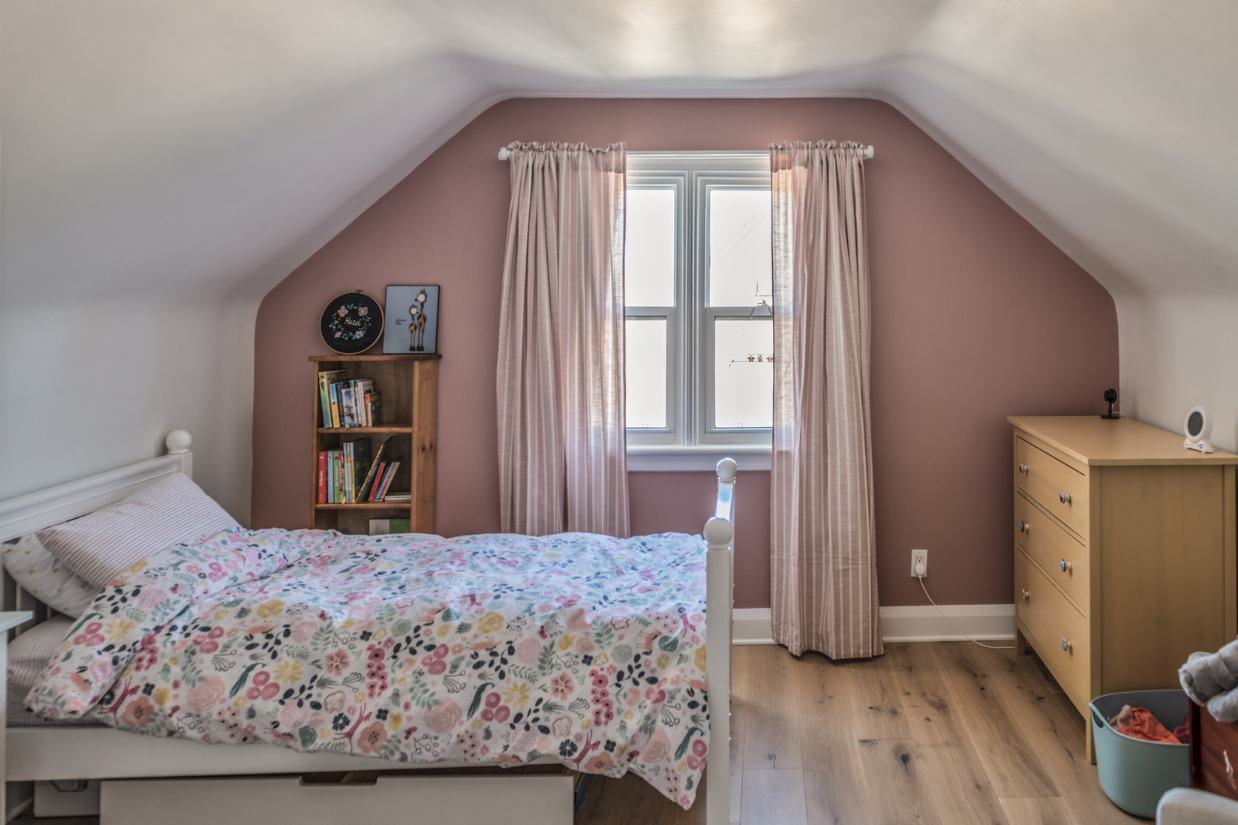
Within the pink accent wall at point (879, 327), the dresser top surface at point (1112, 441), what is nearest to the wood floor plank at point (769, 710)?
the pink accent wall at point (879, 327)

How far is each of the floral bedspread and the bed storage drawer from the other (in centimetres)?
14

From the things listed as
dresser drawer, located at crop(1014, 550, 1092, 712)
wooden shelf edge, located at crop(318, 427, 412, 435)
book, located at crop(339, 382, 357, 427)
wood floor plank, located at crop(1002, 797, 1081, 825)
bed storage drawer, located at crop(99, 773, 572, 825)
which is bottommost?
wood floor plank, located at crop(1002, 797, 1081, 825)

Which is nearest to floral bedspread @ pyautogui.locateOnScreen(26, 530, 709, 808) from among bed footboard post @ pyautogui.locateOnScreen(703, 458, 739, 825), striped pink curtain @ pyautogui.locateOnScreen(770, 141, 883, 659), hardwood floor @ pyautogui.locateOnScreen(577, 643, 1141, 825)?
bed footboard post @ pyautogui.locateOnScreen(703, 458, 739, 825)

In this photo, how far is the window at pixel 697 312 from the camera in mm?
3596

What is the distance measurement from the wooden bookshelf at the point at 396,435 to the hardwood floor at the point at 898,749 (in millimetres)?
1429

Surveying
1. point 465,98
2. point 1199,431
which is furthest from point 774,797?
point 465,98

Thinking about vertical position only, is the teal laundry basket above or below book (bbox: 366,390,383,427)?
below

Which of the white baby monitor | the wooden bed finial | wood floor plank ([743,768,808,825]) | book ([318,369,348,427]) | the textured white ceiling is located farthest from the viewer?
book ([318,369,348,427])

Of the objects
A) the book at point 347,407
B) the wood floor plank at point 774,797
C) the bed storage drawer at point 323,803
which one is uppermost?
the book at point 347,407

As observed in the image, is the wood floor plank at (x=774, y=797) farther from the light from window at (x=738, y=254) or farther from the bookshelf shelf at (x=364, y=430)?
the light from window at (x=738, y=254)

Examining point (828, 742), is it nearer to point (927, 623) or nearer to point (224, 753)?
point (927, 623)

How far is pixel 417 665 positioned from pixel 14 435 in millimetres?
1316

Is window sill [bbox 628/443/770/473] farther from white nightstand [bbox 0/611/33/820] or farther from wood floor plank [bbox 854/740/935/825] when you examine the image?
white nightstand [bbox 0/611/33/820]

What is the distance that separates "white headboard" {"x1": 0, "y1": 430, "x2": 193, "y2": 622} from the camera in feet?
7.39
